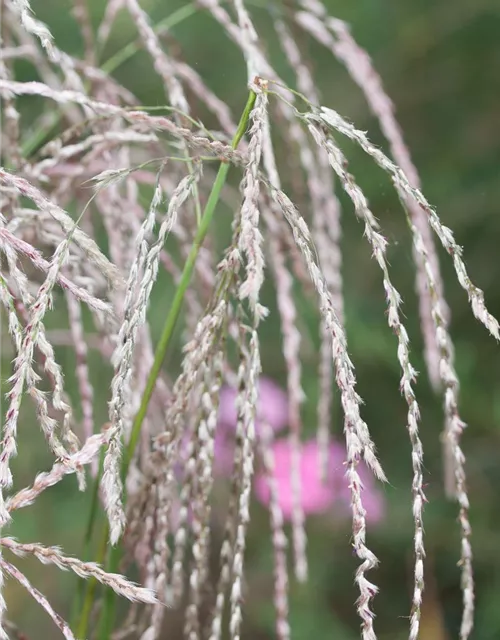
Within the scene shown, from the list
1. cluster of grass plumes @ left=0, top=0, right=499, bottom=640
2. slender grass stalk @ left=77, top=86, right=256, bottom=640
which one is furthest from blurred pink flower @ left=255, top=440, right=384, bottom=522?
slender grass stalk @ left=77, top=86, right=256, bottom=640

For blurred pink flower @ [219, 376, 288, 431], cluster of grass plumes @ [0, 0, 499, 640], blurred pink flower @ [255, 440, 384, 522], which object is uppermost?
blurred pink flower @ [219, 376, 288, 431]

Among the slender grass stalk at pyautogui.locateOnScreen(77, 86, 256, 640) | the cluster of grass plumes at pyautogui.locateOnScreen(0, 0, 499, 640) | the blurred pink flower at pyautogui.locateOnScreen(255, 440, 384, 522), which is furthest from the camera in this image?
the blurred pink flower at pyautogui.locateOnScreen(255, 440, 384, 522)

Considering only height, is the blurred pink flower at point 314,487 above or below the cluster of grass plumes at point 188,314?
above

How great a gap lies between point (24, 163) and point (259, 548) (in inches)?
49.3

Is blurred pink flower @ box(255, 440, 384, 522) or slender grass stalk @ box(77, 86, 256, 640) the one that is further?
blurred pink flower @ box(255, 440, 384, 522)

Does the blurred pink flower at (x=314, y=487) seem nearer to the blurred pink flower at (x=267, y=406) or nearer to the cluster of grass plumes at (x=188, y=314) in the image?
Result: the blurred pink flower at (x=267, y=406)

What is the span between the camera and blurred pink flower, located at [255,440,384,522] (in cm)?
151

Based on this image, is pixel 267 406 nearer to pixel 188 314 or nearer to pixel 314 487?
pixel 314 487

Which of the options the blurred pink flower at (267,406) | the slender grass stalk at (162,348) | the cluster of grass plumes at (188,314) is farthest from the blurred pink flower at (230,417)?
the slender grass stalk at (162,348)

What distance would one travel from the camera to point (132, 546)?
1.79 ft

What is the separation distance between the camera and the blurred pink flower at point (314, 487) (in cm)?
151

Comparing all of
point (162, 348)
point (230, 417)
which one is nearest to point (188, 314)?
point (162, 348)

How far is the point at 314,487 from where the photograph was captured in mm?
1524

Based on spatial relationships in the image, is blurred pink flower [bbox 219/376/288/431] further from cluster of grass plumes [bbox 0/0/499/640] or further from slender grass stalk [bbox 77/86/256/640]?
slender grass stalk [bbox 77/86/256/640]
